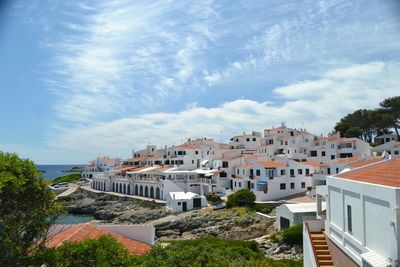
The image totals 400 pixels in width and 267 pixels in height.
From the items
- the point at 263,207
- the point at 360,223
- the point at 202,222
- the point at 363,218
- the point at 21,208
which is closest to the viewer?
the point at 21,208

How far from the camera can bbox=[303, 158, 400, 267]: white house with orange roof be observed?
9195 mm

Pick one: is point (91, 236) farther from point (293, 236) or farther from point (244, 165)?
point (244, 165)

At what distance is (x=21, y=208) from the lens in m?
9.45

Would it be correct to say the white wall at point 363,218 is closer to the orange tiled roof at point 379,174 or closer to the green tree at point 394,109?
the orange tiled roof at point 379,174

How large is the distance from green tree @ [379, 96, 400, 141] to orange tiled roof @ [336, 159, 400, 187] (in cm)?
6020

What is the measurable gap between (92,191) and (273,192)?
1593 inches

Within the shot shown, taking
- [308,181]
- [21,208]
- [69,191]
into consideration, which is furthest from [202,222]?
[69,191]

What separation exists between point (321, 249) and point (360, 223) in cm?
391

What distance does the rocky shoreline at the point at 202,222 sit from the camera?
2947 centimetres

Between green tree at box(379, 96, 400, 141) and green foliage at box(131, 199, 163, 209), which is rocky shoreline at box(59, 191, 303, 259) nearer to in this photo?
green foliage at box(131, 199, 163, 209)

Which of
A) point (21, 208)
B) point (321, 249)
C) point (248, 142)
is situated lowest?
point (321, 249)

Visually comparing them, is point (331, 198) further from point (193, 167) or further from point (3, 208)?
point (193, 167)

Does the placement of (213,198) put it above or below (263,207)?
above

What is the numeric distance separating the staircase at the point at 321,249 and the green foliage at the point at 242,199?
26.4 metres
